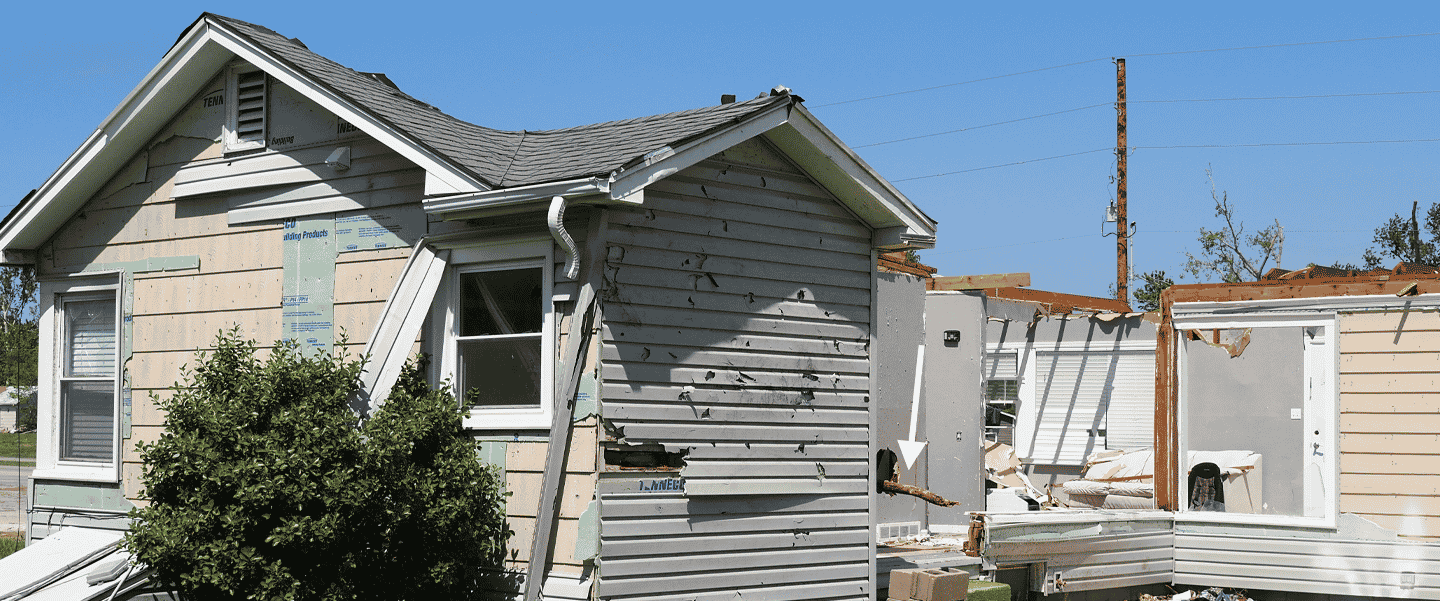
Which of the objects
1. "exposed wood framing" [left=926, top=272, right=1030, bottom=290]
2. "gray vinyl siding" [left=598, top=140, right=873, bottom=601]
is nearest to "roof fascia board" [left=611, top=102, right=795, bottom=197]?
"gray vinyl siding" [left=598, top=140, right=873, bottom=601]

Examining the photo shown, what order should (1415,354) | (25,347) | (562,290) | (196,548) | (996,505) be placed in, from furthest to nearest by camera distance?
1. (25,347)
2. (996,505)
3. (1415,354)
4. (562,290)
5. (196,548)

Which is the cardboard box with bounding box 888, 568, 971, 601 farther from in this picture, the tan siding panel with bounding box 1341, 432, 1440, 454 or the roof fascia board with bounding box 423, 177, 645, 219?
the tan siding panel with bounding box 1341, 432, 1440, 454

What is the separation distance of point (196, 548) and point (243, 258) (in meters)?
2.94

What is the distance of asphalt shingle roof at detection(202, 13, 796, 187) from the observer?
7875 millimetres

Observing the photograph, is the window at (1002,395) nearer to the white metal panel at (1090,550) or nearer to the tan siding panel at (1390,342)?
the white metal panel at (1090,550)

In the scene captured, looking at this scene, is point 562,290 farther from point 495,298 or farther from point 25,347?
point 25,347

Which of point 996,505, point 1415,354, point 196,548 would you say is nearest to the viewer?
point 196,548

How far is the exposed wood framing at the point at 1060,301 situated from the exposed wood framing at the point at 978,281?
1.10 meters

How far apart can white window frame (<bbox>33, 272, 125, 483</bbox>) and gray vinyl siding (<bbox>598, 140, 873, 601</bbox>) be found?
17.0 ft

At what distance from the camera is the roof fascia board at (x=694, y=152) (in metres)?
7.47

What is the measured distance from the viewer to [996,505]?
52.2 feet

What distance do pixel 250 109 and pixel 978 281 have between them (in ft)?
35.5

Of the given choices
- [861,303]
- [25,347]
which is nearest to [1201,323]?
[861,303]


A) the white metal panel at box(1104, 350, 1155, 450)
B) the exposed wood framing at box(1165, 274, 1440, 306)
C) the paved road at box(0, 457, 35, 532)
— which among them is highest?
the exposed wood framing at box(1165, 274, 1440, 306)
